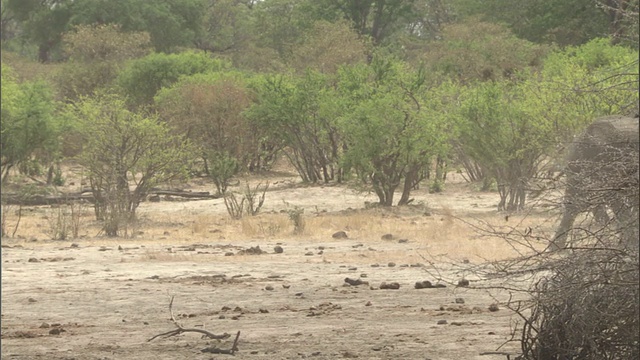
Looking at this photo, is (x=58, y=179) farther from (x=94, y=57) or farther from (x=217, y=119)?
(x=94, y=57)

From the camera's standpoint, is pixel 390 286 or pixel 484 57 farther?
pixel 484 57

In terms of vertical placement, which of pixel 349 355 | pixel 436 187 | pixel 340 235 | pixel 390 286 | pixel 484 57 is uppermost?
pixel 484 57

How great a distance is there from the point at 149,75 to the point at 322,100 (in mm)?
10359

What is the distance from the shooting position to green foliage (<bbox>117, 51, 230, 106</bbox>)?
3438 centimetres

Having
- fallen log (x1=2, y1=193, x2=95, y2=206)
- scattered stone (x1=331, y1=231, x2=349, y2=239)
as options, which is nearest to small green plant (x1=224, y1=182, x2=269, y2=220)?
fallen log (x1=2, y1=193, x2=95, y2=206)

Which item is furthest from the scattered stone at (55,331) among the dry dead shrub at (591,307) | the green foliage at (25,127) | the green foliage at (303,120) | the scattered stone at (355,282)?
the green foliage at (303,120)

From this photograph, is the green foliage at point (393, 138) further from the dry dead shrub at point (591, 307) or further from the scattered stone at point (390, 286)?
the dry dead shrub at point (591, 307)

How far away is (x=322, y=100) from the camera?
25797 millimetres

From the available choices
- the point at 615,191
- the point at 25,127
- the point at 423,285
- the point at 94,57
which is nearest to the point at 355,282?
the point at 423,285

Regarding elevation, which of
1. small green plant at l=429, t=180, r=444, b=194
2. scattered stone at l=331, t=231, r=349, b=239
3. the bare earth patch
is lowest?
the bare earth patch

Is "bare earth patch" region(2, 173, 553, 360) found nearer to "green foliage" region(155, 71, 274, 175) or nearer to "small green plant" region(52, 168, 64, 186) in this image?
"small green plant" region(52, 168, 64, 186)

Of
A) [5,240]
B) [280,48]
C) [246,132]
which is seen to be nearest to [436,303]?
[5,240]

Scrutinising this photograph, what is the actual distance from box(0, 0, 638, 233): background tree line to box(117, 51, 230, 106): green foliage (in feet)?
0.18

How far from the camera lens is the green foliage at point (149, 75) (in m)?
34.4
